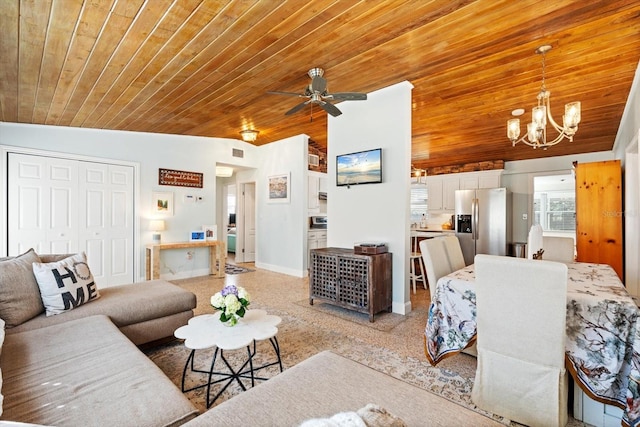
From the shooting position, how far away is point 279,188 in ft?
20.4

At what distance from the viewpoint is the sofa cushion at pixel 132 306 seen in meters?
2.20

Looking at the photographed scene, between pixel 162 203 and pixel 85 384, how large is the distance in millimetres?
4549

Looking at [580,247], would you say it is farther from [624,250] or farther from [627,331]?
[627,331]

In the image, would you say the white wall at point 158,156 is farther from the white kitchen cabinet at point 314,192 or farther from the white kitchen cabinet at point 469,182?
the white kitchen cabinet at point 469,182

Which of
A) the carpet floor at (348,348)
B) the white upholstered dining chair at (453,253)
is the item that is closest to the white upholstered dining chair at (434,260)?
the white upholstered dining chair at (453,253)

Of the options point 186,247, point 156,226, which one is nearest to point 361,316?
point 186,247

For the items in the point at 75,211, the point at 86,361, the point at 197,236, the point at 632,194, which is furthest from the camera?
the point at 197,236

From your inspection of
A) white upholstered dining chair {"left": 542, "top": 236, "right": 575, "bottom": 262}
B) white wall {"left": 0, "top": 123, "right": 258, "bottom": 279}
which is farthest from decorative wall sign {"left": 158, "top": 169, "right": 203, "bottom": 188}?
white upholstered dining chair {"left": 542, "top": 236, "right": 575, "bottom": 262}

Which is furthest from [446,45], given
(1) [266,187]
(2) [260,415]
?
(1) [266,187]

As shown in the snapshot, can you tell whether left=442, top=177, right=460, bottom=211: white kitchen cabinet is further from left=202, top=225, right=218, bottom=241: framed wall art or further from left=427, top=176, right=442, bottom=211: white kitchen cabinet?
left=202, top=225, right=218, bottom=241: framed wall art

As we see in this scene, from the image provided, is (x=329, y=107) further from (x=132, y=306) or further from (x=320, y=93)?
(x=132, y=306)

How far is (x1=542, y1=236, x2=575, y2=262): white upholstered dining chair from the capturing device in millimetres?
3119

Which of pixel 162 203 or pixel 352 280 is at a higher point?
pixel 162 203

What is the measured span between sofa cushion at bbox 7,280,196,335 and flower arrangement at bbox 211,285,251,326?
85 centimetres
